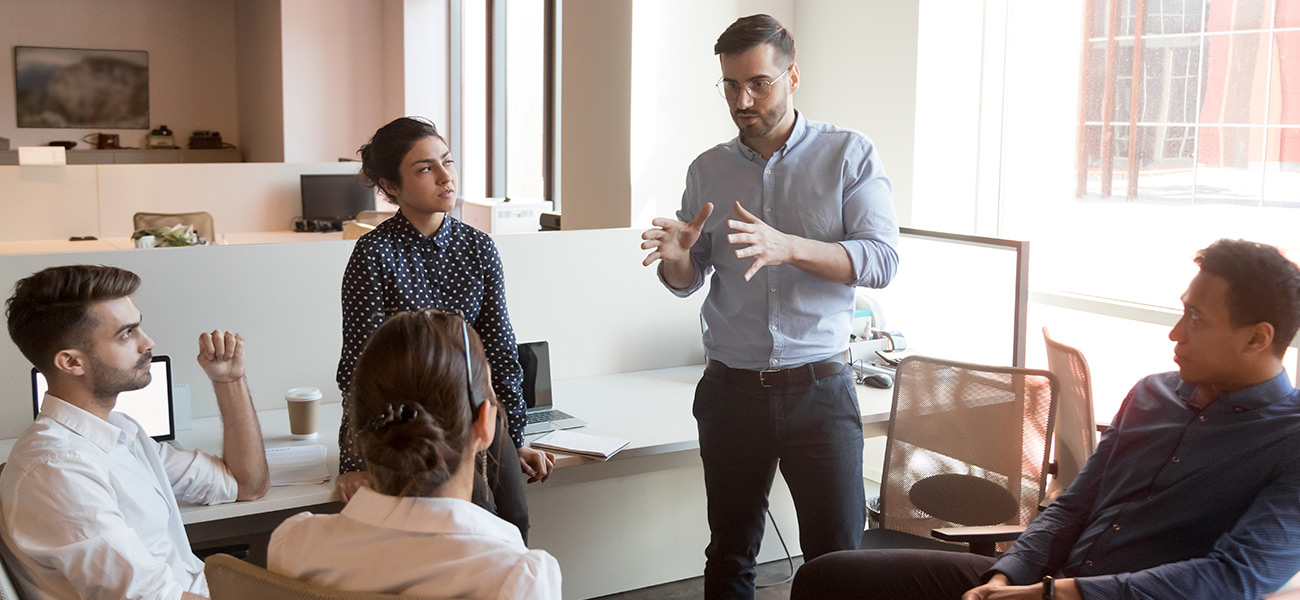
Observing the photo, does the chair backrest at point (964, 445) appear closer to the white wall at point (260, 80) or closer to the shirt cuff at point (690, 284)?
the shirt cuff at point (690, 284)

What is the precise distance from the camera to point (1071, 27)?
3.68 m

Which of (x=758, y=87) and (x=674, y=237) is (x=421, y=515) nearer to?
(x=674, y=237)

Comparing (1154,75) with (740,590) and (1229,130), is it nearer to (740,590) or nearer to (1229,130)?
(1229,130)

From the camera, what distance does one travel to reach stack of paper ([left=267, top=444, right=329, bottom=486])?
7.47 feet

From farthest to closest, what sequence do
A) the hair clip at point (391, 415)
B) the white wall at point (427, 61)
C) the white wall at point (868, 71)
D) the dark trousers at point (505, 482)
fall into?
the white wall at point (427, 61), the white wall at point (868, 71), the dark trousers at point (505, 482), the hair clip at point (391, 415)

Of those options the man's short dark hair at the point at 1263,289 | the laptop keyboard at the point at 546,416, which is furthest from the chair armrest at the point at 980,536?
the laptop keyboard at the point at 546,416

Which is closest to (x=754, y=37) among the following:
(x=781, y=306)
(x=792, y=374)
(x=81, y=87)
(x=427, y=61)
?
(x=781, y=306)

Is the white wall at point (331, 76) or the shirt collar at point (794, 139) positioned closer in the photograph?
the shirt collar at point (794, 139)

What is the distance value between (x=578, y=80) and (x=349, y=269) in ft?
8.57

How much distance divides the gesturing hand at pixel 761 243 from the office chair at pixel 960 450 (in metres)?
A: 0.74

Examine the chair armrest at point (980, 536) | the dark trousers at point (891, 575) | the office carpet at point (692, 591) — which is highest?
the chair armrest at point (980, 536)

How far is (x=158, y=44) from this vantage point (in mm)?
10203

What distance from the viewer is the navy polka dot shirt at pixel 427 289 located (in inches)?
85.0

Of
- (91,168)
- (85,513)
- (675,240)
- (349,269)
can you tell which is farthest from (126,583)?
(91,168)
